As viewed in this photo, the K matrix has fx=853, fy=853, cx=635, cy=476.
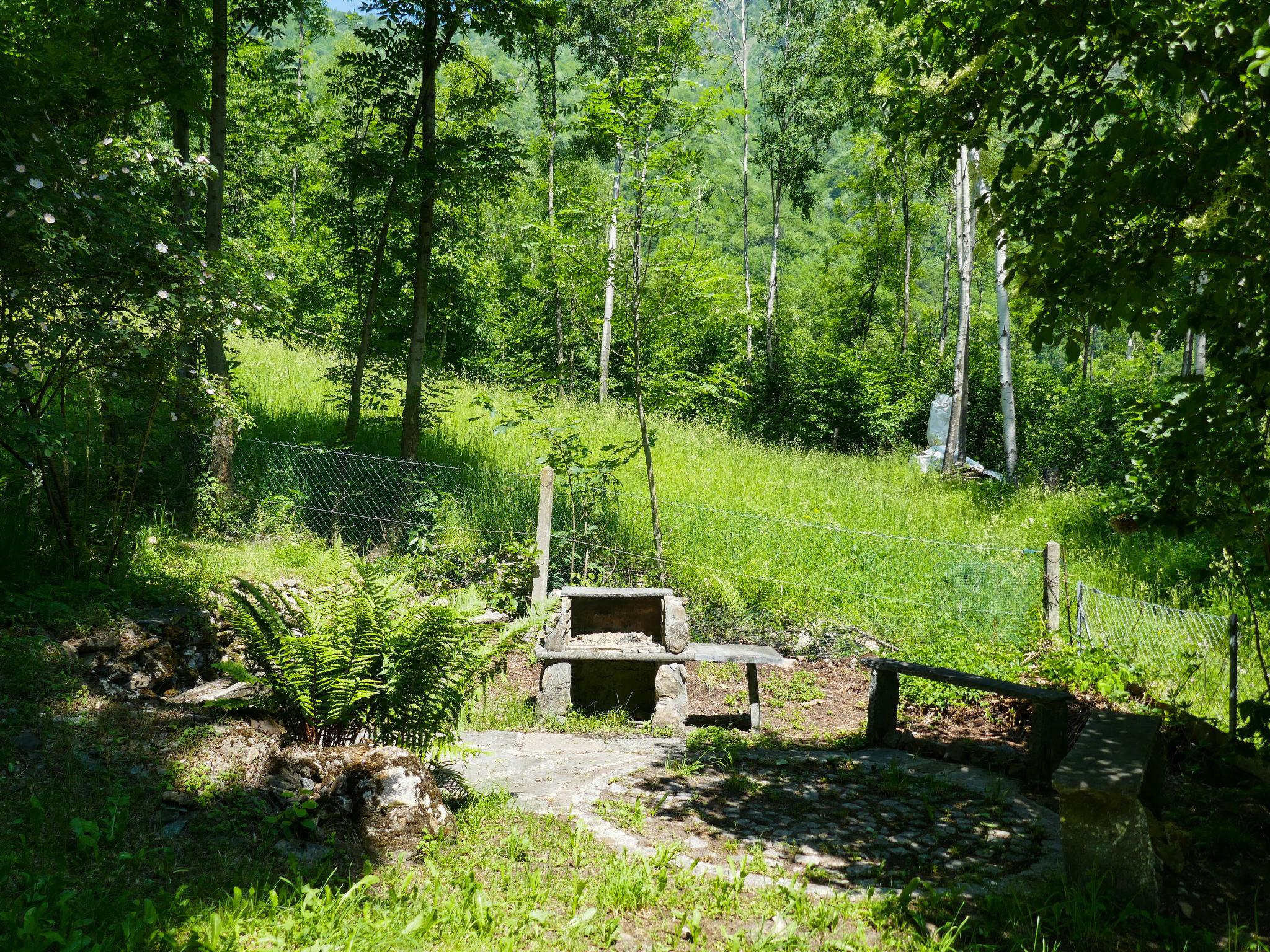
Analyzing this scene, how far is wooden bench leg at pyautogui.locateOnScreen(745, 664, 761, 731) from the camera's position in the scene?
22.5 feet

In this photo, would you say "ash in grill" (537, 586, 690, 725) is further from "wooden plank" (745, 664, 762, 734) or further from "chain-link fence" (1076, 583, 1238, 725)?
"chain-link fence" (1076, 583, 1238, 725)

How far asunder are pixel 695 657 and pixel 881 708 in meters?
1.52

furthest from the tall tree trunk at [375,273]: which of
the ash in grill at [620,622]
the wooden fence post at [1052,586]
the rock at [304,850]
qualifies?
the wooden fence post at [1052,586]

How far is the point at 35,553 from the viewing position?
6.11 meters

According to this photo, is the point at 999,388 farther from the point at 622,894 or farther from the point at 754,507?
the point at 622,894

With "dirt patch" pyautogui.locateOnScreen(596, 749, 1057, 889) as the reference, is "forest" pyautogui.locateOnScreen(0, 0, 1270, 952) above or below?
above

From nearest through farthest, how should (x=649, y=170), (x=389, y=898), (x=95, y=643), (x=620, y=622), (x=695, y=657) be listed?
(x=389, y=898)
(x=95, y=643)
(x=695, y=657)
(x=620, y=622)
(x=649, y=170)

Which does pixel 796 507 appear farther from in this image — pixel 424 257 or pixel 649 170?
pixel 424 257

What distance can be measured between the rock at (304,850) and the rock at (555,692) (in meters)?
3.03

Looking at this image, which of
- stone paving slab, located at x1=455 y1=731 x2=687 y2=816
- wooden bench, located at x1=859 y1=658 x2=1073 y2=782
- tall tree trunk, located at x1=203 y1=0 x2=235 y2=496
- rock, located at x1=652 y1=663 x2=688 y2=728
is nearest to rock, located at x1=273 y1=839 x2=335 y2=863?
stone paving slab, located at x1=455 y1=731 x2=687 y2=816

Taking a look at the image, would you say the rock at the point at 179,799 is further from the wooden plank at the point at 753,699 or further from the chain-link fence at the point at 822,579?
the chain-link fence at the point at 822,579

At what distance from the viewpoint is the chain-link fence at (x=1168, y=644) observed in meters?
6.59

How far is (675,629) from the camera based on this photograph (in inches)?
279

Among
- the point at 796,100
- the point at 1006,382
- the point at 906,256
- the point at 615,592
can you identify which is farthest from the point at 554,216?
the point at 906,256
